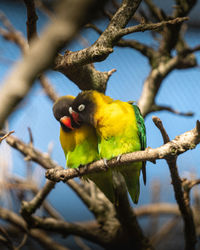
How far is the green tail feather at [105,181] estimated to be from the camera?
2.29m

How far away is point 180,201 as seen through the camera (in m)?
2.16

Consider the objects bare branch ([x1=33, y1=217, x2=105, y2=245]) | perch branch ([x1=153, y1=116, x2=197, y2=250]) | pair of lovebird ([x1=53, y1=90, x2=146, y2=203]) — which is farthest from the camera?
bare branch ([x1=33, y1=217, x2=105, y2=245])

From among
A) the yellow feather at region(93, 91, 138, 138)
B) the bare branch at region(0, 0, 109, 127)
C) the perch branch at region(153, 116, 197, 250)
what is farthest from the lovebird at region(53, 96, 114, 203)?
the bare branch at region(0, 0, 109, 127)

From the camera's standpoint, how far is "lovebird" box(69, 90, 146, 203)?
2.03 meters

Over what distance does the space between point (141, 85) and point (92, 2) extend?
2685 mm

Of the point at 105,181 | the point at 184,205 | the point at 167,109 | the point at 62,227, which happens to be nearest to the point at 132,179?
the point at 105,181

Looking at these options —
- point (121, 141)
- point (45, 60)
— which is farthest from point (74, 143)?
point (45, 60)

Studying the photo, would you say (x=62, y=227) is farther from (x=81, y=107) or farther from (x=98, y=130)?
(x=81, y=107)

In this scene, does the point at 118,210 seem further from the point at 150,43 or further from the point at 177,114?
the point at 150,43

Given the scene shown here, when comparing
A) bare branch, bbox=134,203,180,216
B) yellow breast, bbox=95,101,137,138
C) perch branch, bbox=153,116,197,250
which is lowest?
bare branch, bbox=134,203,180,216

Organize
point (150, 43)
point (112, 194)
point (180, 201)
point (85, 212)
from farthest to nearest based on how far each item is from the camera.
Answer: point (85, 212), point (150, 43), point (112, 194), point (180, 201)

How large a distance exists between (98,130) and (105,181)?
1.70 ft

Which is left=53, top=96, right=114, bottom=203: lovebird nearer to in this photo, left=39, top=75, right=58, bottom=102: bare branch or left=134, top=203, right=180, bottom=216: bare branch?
left=39, top=75, right=58, bottom=102: bare branch

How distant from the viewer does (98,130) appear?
81.6 inches
